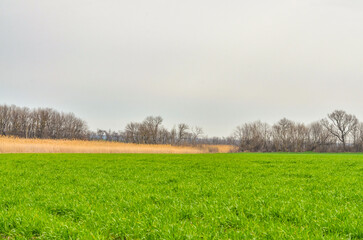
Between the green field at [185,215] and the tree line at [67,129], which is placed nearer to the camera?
the green field at [185,215]

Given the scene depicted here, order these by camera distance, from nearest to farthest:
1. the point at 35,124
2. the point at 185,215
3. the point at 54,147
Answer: the point at 185,215 < the point at 54,147 < the point at 35,124

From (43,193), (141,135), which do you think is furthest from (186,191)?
(141,135)

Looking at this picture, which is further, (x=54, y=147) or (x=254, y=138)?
(x=254, y=138)

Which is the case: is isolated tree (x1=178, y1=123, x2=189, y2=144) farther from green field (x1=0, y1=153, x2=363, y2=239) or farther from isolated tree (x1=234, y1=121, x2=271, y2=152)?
green field (x1=0, y1=153, x2=363, y2=239)

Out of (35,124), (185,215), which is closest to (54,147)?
(185,215)

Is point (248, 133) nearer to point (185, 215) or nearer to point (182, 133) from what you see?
point (182, 133)

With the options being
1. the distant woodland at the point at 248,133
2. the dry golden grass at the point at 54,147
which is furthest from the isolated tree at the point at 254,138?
the dry golden grass at the point at 54,147

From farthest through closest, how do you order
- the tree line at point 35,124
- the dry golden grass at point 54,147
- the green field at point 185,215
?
1. the tree line at point 35,124
2. the dry golden grass at point 54,147
3. the green field at point 185,215

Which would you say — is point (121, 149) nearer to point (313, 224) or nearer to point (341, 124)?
point (313, 224)

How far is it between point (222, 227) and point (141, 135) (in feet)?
240

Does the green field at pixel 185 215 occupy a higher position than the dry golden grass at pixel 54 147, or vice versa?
the green field at pixel 185 215

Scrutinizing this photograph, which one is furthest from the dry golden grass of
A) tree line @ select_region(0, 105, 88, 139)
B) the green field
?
tree line @ select_region(0, 105, 88, 139)

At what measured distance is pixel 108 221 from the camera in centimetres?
374

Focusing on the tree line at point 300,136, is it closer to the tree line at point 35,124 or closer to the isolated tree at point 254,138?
the isolated tree at point 254,138
